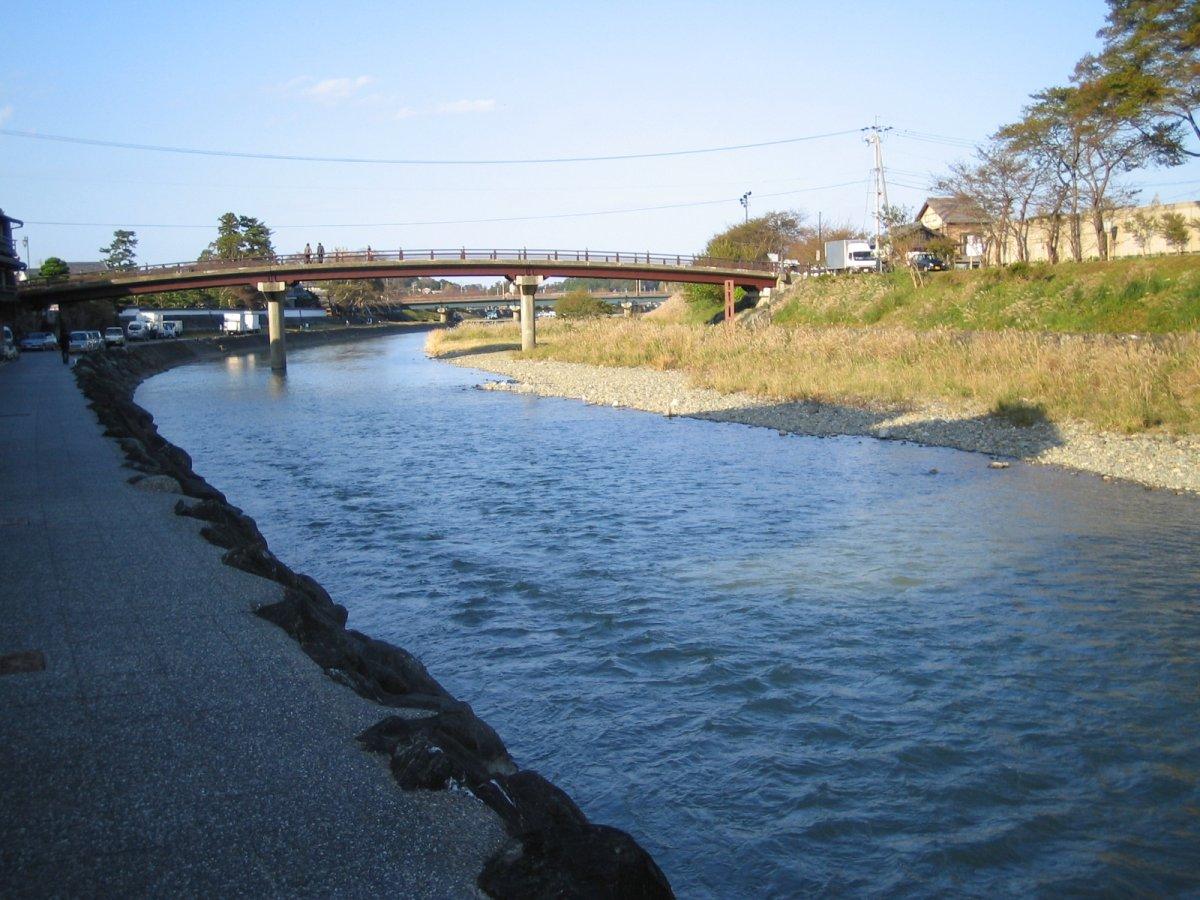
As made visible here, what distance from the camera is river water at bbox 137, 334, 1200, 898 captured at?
739cm

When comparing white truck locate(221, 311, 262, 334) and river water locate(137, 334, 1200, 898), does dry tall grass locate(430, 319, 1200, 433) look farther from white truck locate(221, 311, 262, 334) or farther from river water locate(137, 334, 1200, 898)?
white truck locate(221, 311, 262, 334)

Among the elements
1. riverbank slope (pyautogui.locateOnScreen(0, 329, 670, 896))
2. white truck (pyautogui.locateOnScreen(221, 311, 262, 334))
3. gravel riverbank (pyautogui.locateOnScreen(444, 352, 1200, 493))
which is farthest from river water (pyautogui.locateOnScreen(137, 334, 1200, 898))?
white truck (pyautogui.locateOnScreen(221, 311, 262, 334))

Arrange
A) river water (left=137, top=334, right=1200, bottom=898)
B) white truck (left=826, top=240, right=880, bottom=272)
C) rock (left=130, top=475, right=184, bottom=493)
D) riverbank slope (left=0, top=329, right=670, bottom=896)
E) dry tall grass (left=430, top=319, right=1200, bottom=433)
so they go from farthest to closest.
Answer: white truck (left=826, top=240, right=880, bottom=272)
dry tall grass (left=430, top=319, right=1200, bottom=433)
rock (left=130, top=475, right=184, bottom=493)
river water (left=137, top=334, right=1200, bottom=898)
riverbank slope (left=0, top=329, right=670, bottom=896)

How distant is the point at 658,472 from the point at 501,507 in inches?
188

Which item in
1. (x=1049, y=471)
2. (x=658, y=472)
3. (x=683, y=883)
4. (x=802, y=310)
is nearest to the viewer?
(x=683, y=883)

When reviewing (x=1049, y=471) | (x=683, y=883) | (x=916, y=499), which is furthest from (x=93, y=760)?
(x=1049, y=471)

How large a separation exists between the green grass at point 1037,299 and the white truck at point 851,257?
11091mm

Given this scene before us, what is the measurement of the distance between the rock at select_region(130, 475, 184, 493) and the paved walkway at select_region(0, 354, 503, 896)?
454 cm

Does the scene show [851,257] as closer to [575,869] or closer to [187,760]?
[187,760]

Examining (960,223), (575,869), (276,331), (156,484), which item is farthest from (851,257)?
(575,869)

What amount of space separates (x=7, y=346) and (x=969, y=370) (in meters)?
46.8

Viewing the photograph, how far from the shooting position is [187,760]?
5.96m

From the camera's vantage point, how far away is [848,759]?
8.57 meters

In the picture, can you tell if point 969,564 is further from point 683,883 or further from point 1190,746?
point 683,883
